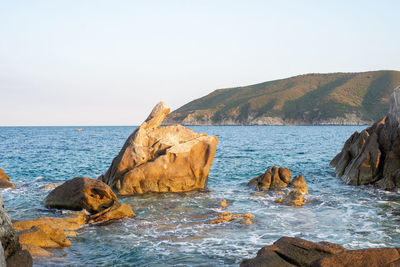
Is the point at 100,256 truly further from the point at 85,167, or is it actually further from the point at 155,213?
the point at 85,167

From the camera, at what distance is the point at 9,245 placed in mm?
6961

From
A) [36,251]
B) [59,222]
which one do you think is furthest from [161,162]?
[36,251]

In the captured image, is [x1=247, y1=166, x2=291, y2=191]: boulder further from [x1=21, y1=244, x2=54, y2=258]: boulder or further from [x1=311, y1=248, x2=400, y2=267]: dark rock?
[x1=311, y1=248, x2=400, y2=267]: dark rock

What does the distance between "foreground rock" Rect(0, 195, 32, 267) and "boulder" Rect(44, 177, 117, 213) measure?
854 centimetres

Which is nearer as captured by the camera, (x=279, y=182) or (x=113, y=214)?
(x=113, y=214)

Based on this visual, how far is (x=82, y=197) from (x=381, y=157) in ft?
60.8

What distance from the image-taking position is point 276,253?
7836mm

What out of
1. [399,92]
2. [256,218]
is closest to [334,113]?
[399,92]

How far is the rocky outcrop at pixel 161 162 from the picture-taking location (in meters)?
20.6

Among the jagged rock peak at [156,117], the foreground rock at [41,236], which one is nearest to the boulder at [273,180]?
the jagged rock peak at [156,117]

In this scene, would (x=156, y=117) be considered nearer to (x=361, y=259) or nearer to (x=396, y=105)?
(x=396, y=105)

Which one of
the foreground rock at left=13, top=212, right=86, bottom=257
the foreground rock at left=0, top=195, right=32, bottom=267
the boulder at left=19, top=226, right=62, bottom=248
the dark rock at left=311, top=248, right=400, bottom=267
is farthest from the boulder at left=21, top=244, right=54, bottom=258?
the dark rock at left=311, top=248, right=400, bottom=267

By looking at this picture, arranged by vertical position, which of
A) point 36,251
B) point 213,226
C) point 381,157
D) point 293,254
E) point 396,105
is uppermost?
point 396,105

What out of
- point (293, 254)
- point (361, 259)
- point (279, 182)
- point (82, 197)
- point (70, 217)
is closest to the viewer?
point (361, 259)
